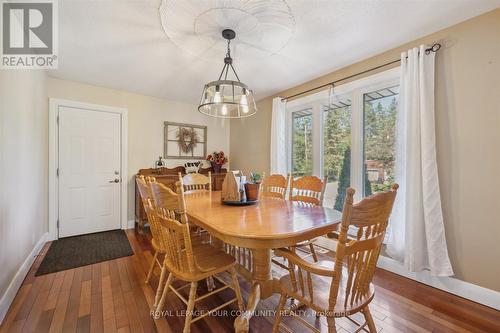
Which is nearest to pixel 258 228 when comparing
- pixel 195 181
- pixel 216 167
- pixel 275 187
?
pixel 275 187

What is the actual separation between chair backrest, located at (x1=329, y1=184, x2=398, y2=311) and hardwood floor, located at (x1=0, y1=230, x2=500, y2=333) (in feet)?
2.04

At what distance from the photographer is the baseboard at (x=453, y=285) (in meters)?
1.75

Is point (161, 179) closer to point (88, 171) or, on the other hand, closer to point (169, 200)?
point (88, 171)

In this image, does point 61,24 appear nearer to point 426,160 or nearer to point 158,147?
point 158,147

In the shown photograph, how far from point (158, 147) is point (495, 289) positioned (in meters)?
4.47

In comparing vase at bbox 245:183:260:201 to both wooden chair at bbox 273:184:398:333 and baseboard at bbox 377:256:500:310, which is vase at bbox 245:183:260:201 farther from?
baseboard at bbox 377:256:500:310

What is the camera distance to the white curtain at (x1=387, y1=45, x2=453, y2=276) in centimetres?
196

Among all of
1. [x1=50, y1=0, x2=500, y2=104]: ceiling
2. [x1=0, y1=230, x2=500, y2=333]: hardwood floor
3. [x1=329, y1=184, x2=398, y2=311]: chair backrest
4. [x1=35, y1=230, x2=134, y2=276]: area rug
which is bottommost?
[x1=0, y1=230, x2=500, y2=333]: hardwood floor

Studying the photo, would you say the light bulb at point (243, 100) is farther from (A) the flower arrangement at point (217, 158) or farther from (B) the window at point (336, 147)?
(A) the flower arrangement at point (217, 158)

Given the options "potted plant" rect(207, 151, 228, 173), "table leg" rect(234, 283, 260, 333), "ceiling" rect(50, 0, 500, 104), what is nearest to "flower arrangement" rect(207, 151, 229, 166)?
"potted plant" rect(207, 151, 228, 173)

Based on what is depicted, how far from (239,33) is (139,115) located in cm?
270

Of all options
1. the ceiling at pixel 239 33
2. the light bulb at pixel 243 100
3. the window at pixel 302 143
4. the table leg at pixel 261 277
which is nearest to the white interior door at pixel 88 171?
the ceiling at pixel 239 33

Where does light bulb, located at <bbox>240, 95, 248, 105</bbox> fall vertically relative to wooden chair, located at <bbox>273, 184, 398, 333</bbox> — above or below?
above

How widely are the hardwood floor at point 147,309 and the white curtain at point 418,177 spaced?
31 cm
